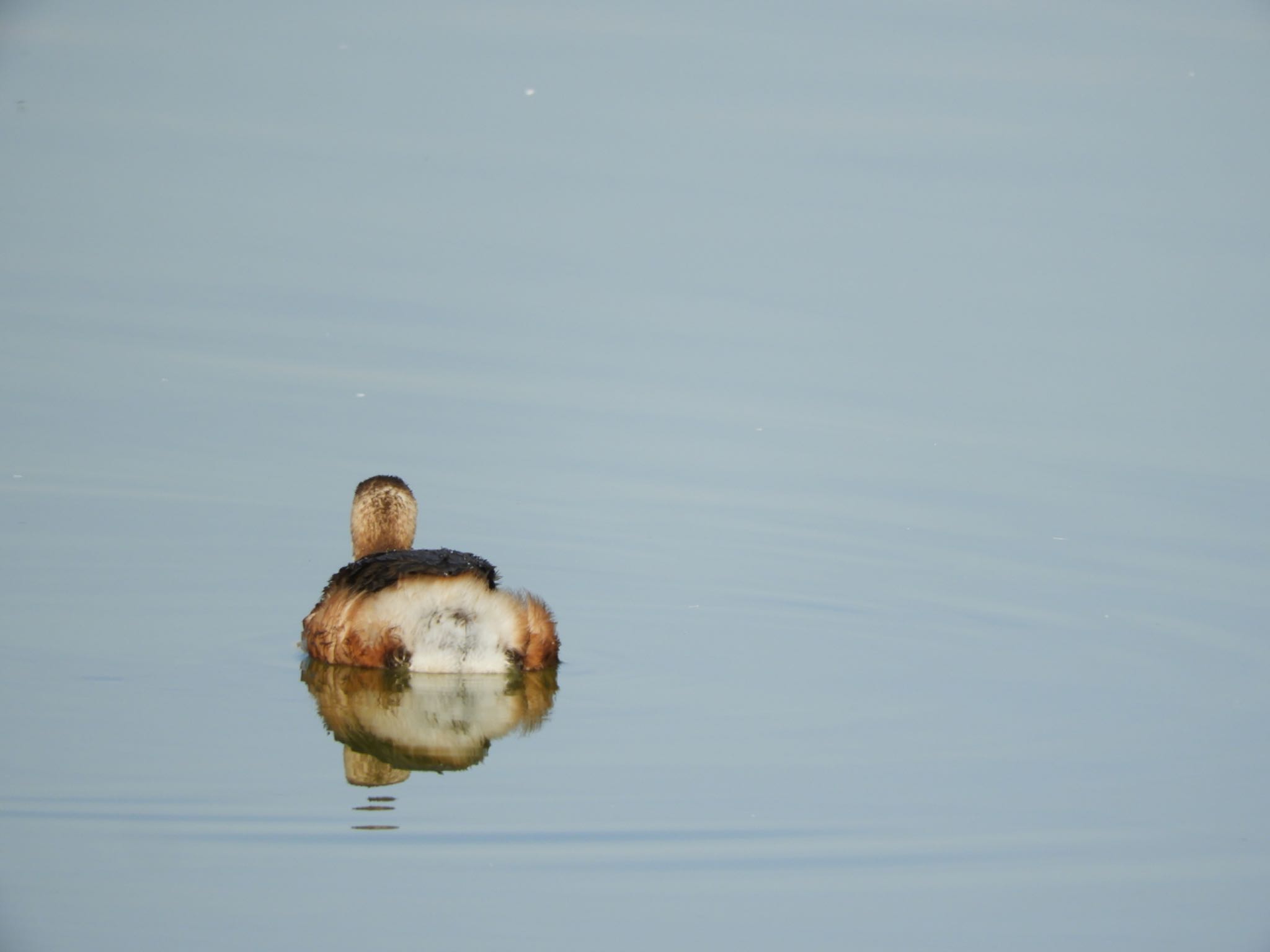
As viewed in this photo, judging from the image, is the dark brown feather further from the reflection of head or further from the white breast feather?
the reflection of head

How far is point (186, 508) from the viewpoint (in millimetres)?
12117

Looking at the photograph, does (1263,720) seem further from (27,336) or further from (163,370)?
(27,336)

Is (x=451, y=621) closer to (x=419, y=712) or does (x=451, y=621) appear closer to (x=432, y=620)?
(x=432, y=620)

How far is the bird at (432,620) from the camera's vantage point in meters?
10.1

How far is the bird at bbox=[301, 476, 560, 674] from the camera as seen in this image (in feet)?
33.0

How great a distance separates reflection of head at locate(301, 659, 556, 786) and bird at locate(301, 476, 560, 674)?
59mm

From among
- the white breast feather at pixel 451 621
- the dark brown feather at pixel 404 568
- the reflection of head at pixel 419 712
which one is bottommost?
the reflection of head at pixel 419 712

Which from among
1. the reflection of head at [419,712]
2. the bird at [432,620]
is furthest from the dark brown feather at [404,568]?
the reflection of head at [419,712]

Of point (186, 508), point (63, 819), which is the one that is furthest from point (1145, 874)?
point (186, 508)

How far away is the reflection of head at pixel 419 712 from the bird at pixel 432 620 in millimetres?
59

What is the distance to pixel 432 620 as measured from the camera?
1008 centimetres

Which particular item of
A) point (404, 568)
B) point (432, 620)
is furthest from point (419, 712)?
point (404, 568)

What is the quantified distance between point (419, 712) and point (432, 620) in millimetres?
438

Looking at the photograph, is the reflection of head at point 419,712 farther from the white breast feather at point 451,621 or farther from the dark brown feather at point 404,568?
the dark brown feather at point 404,568
